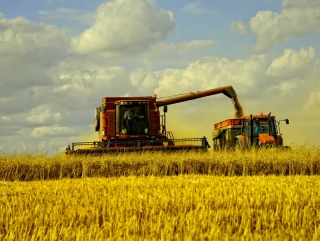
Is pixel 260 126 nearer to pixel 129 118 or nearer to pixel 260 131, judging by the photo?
pixel 260 131

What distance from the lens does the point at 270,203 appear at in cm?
741

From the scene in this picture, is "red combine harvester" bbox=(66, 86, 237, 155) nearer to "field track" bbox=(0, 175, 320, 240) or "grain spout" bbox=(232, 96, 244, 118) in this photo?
"grain spout" bbox=(232, 96, 244, 118)

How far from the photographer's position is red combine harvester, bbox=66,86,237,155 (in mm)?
17791

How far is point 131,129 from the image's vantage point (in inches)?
750

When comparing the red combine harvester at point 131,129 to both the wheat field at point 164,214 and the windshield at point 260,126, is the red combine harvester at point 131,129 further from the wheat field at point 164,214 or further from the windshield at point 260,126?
the wheat field at point 164,214

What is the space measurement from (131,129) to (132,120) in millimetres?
317

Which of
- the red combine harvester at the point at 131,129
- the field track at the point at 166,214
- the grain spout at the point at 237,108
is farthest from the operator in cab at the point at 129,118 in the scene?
the field track at the point at 166,214

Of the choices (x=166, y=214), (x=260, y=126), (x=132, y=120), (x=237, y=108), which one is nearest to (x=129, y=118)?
(x=132, y=120)

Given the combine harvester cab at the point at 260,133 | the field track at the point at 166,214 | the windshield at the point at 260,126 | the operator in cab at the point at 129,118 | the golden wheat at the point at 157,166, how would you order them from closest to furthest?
the field track at the point at 166,214, the golden wheat at the point at 157,166, the combine harvester cab at the point at 260,133, the windshield at the point at 260,126, the operator in cab at the point at 129,118

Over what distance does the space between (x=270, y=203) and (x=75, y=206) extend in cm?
262

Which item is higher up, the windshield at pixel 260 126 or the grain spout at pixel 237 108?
the grain spout at pixel 237 108

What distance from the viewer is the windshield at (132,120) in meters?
19.0

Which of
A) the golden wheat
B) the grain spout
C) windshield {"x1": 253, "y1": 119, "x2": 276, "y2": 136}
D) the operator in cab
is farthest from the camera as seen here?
the grain spout

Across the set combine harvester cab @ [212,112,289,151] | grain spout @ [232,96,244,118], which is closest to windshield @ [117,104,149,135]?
combine harvester cab @ [212,112,289,151]
